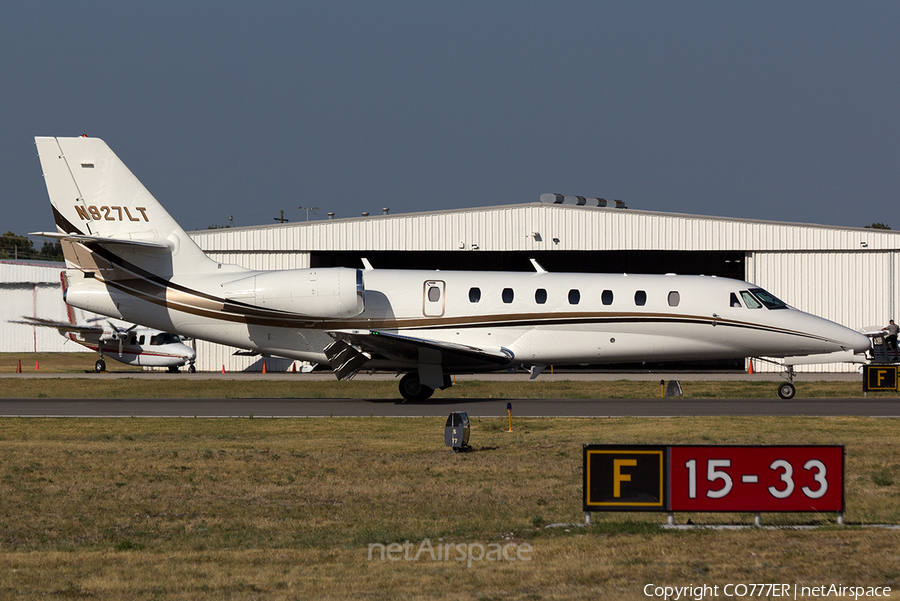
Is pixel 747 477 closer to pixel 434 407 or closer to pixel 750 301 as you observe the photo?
pixel 434 407

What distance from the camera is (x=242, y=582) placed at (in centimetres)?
690

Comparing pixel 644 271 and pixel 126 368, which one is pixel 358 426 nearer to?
pixel 126 368

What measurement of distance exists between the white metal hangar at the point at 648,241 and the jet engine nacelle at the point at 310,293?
16084mm

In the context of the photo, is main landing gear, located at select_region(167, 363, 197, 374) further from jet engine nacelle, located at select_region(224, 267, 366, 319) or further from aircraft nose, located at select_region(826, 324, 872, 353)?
aircraft nose, located at select_region(826, 324, 872, 353)

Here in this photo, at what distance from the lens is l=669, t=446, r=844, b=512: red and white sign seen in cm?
803

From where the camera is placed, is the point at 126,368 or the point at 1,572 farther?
the point at 126,368

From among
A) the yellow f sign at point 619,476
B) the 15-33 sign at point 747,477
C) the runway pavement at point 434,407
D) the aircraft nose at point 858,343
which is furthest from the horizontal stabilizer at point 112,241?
the aircraft nose at point 858,343

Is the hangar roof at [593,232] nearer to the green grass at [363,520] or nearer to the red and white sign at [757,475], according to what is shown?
the green grass at [363,520]

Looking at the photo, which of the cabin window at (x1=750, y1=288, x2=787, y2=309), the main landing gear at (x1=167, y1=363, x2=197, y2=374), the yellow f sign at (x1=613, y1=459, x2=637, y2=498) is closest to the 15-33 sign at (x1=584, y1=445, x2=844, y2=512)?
the yellow f sign at (x1=613, y1=459, x2=637, y2=498)

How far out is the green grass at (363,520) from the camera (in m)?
6.88

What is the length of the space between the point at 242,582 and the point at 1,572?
80.3 inches

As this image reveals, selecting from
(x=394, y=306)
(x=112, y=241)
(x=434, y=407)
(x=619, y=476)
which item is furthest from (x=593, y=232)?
(x=619, y=476)

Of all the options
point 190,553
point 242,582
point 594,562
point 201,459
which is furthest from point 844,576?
point 201,459

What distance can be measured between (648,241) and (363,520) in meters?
30.9
